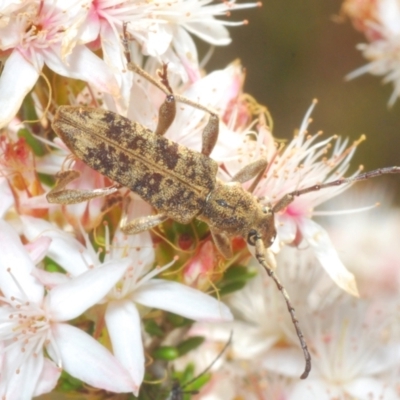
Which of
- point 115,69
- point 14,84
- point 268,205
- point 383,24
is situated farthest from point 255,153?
point 383,24

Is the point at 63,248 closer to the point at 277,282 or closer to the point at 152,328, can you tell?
the point at 152,328

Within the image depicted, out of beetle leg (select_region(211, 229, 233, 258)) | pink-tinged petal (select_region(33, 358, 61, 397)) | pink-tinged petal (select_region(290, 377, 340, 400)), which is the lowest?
pink-tinged petal (select_region(290, 377, 340, 400))

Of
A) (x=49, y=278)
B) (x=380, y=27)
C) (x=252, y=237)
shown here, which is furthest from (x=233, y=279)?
(x=380, y=27)

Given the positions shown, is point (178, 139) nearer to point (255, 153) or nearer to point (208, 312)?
point (255, 153)

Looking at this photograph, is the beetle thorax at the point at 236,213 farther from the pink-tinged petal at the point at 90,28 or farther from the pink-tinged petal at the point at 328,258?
the pink-tinged petal at the point at 90,28

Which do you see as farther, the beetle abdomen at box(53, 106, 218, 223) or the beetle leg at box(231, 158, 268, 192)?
the beetle leg at box(231, 158, 268, 192)

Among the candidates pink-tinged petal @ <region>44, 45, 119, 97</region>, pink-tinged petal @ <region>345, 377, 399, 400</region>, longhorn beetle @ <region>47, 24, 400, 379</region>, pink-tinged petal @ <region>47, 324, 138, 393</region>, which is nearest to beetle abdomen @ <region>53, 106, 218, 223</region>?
longhorn beetle @ <region>47, 24, 400, 379</region>

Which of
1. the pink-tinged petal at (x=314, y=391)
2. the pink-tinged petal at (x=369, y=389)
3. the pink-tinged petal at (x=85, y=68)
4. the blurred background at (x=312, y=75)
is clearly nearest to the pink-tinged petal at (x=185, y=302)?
the pink-tinged petal at (x=85, y=68)

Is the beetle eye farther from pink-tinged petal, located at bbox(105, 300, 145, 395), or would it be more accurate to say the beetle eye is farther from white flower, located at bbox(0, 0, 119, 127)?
white flower, located at bbox(0, 0, 119, 127)
